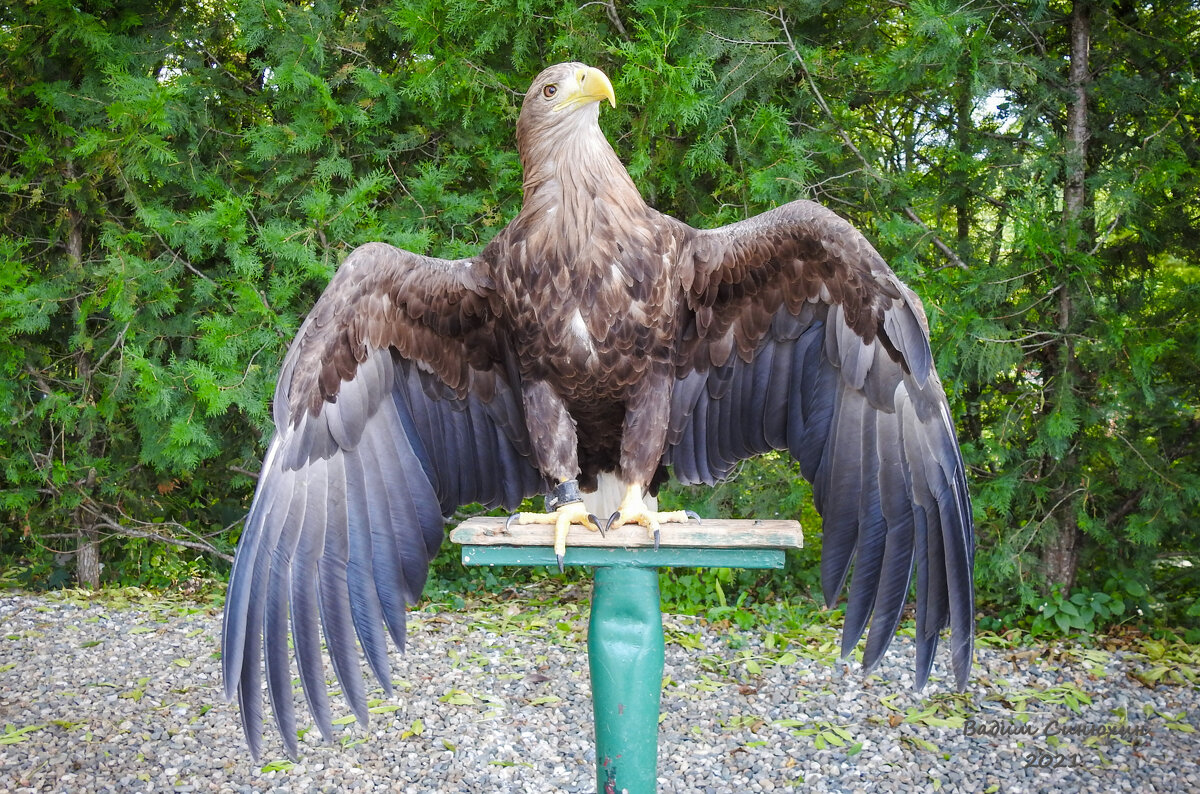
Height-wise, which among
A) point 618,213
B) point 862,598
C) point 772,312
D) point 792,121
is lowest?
point 862,598

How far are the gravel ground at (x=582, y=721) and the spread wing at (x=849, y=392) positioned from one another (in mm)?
Answer: 1106

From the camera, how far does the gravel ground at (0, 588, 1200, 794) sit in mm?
3168

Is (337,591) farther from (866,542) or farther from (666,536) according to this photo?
(866,542)

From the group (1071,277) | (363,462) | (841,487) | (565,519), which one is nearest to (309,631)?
(363,462)

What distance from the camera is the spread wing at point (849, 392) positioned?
90.1 inches

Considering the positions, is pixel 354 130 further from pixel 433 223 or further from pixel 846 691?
pixel 846 691

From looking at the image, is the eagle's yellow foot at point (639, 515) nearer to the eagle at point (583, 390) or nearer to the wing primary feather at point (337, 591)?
the eagle at point (583, 390)

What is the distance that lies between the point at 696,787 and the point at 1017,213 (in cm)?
249

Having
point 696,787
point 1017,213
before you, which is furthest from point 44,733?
point 1017,213

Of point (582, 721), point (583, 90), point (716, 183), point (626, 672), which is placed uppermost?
point (716, 183)

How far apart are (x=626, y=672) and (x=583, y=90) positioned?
141cm

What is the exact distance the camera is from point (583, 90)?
91.7 inches

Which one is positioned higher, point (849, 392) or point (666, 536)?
point (849, 392)

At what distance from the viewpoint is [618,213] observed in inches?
90.3
